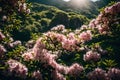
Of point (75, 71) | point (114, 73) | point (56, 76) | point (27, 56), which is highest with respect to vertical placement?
point (27, 56)

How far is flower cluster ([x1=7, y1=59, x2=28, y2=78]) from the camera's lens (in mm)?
13716

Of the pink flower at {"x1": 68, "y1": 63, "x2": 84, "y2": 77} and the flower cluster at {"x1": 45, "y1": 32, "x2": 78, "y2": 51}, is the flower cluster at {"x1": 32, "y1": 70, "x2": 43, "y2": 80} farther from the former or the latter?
the flower cluster at {"x1": 45, "y1": 32, "x2": 78, "y2": 51}

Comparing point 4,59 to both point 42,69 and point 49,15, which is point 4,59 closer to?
point 42,69

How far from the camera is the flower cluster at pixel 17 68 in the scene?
13.7m

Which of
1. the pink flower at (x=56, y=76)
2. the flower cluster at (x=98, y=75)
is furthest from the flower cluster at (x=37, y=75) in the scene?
the flower cluster at (x=98, y=75)

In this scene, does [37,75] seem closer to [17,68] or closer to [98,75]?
[17,68]

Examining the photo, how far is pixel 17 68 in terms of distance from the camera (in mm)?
13859

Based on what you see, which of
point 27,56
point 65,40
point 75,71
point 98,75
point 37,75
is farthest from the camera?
point 65,40

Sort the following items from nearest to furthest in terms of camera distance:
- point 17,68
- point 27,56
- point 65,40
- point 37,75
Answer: point 37,75 < point 17,68 < point 27,56 < point 65,40

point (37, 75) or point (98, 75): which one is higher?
point (98, 75)

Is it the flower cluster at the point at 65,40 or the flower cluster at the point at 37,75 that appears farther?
the flower cluster at the point at 65,40

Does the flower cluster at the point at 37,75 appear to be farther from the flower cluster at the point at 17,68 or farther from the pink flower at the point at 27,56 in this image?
the pink flower at the point at 27,56

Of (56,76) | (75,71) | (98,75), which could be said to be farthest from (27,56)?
(98,75)

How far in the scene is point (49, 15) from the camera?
10000 centimetres
